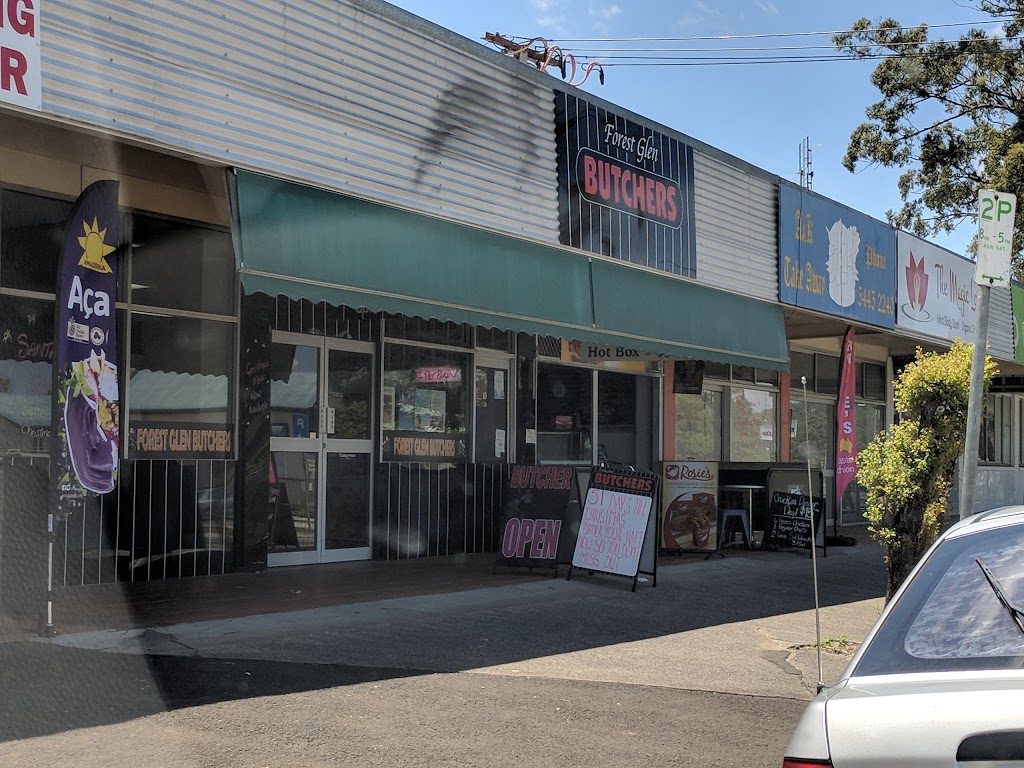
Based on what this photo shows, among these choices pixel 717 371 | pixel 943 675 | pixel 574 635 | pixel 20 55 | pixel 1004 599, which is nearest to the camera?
pixel 943 675

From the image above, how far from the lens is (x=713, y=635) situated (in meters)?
8.66

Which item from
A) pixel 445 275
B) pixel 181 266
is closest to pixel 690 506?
pixel 445 275

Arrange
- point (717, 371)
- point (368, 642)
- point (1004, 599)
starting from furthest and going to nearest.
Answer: point (717, 371)
point (368, 642)
point (1004, 599)

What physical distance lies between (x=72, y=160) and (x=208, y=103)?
1.83 m

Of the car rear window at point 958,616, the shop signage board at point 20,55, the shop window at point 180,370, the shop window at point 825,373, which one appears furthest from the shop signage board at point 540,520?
the shop window at point 825,373

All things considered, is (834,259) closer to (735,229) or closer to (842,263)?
(842,263)

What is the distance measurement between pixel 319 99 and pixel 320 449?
13.2ft

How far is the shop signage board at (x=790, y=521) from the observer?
1434cm

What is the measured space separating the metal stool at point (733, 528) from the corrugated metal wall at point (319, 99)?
5568mm

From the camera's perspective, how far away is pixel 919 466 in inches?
359

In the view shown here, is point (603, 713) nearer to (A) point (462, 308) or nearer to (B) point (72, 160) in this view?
(A) point (462, 308)

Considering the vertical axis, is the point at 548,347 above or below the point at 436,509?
above

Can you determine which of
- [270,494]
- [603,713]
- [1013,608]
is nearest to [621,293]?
[270,494]

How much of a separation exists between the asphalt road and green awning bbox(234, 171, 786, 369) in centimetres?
248
